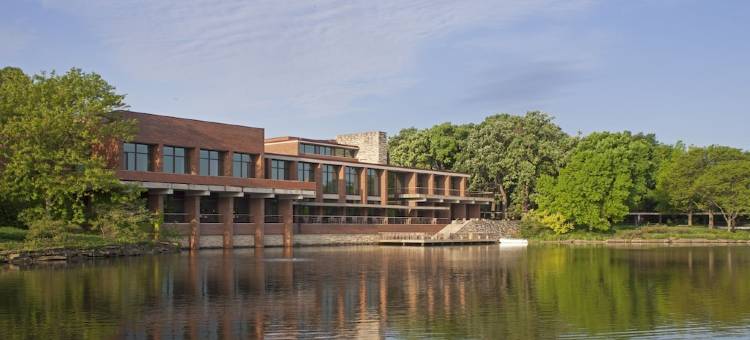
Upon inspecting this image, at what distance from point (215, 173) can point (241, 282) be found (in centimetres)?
3963

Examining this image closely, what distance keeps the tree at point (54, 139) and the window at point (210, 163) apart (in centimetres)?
1245

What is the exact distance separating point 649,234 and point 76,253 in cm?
6311

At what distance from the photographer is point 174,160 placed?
68.9 metres

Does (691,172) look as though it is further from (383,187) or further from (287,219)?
(287,219)

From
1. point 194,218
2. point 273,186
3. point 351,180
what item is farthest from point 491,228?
point 194,218

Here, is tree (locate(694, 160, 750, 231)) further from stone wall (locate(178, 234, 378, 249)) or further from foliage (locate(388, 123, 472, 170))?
stone wall (locate(178, 234, 378, 249))

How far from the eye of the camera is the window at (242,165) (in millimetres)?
74312

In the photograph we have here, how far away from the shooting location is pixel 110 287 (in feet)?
103

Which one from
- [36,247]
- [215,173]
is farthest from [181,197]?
[36,247]

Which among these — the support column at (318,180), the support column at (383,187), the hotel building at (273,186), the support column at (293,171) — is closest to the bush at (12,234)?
the hotel building at (273,186)

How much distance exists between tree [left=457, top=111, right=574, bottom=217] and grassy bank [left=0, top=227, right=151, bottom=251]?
60942 mm

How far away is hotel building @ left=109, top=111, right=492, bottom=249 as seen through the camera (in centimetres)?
6675

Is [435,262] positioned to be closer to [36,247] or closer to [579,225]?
[36,247]

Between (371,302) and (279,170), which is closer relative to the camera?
(371,302)
